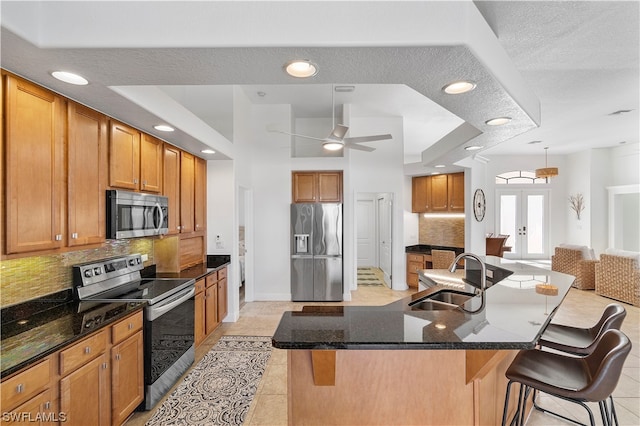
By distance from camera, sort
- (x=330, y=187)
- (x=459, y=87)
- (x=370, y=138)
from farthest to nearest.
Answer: (x=330, y=187), (x=370, y=138), (x=459, y=87)

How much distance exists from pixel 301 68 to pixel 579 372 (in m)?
2.32

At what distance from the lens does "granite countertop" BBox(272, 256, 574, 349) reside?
1416mm

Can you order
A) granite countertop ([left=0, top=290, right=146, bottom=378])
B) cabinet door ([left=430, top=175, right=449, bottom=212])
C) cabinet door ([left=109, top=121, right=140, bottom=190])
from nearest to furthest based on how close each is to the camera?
1. granite countertop ([left=0, top=290, right=146, bottom=378])
2. cabinet door ([left=109, top=121, right=140, bottom=190])
3. cabinet door ([left=430, top=175, right=449, bottom=212])

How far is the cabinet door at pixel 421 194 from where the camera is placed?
6840 mm

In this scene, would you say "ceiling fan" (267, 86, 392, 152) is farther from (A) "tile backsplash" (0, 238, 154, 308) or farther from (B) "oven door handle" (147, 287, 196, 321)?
(A) "tile backsplash" (0, 238, 154, 308)

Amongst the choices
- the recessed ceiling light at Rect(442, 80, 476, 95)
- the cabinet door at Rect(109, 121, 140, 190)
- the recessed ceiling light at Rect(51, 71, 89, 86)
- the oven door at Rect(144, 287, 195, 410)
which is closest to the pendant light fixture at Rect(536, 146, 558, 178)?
the recessed ceiling light at Rect(442, 80, 476, 95)

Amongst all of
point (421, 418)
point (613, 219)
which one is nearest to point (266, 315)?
point (421, 418)

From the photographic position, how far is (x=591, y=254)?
6328 millimetres

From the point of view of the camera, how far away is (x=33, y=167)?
179 cm

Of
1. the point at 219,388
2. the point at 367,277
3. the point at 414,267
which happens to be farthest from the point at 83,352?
the point at 367,277

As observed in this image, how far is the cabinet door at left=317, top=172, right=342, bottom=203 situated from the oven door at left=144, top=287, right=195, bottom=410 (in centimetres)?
287

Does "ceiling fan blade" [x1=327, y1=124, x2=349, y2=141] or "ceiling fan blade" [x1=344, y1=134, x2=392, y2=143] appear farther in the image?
"ceiling fan blade" [x1=344, y1=134, x2=392, y2=143]

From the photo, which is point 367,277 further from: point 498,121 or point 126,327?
point 126,327

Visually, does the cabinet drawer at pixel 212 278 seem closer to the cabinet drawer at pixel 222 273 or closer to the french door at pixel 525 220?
the cabinet drawer at pixel 222 273
